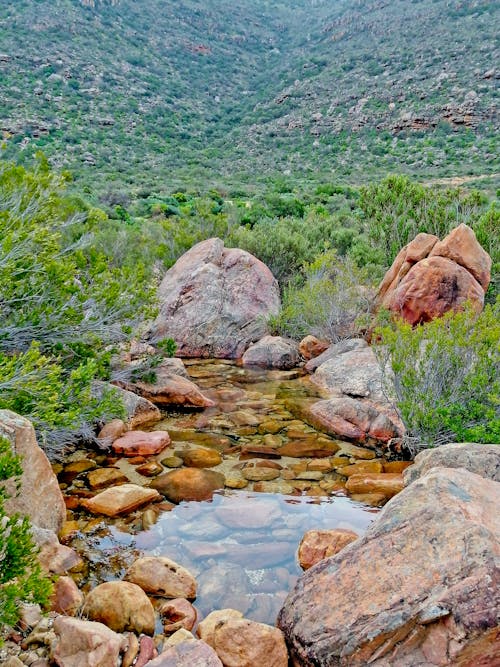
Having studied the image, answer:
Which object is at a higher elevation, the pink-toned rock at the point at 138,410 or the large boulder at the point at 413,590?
the large boulder at the point at 413,590

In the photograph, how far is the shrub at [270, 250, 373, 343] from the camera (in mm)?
9539

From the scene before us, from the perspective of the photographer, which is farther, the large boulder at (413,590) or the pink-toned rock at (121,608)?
the pink-toned rock at (121,608)

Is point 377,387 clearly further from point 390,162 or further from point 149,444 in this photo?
point 390,162

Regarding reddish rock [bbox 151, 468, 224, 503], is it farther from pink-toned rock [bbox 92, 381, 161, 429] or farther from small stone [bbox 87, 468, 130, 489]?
pink-toned rock [bbox 92, 381, 161, 429]

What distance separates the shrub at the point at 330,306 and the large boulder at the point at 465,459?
14.2 feet

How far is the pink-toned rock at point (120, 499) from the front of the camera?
4641 millimetres

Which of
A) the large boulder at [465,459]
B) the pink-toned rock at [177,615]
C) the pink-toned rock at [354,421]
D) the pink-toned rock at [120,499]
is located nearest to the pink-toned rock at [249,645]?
the pink-toned rock at [177,615]

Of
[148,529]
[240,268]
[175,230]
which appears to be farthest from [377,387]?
[175,230]

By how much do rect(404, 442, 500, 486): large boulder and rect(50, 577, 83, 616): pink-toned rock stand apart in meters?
2.92

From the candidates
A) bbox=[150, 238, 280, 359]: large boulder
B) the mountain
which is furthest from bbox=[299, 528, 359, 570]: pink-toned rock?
the mountain

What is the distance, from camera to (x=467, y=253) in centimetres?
871

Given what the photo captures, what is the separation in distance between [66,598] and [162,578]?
2.08ft

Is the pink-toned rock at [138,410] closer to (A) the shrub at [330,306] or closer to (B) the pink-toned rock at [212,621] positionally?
(B) the pink-toned rock at [212,621]

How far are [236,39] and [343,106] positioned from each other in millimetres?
26715
